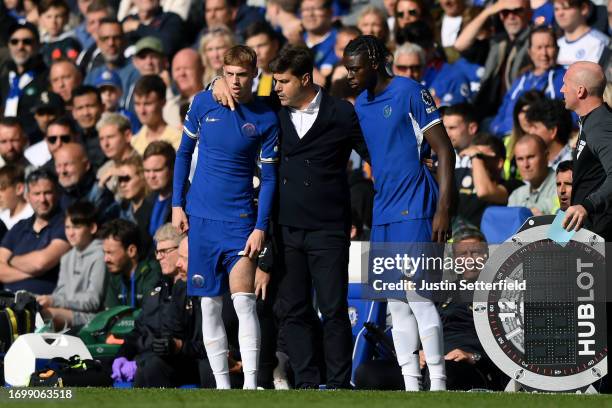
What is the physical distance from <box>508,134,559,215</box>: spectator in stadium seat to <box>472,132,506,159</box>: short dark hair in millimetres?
334

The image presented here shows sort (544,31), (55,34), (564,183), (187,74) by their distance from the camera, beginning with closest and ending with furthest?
1. (564,183)
2. (544,31)
3. (187,74)
4. (55,34)

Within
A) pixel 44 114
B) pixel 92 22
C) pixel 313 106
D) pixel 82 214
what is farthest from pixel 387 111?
pixel 92 22

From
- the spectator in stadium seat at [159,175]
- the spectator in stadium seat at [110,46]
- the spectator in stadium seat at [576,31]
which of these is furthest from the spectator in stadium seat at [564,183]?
the spectator in stadium seat at [110,46]

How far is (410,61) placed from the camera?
1379 centimetres

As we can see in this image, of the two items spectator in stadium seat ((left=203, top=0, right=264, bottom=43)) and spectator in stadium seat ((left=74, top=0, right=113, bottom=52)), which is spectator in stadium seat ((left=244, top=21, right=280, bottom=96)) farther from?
spectator in stadium seat ((left=74, top=0, right=113, bottom=52))

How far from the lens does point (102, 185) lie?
50.1 ft

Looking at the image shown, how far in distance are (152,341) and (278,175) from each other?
2139 mm

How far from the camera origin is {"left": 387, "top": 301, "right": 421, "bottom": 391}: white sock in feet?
30.9

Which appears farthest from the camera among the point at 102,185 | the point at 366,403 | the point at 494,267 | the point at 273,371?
the point at 102,185

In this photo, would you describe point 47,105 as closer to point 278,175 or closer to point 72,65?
point 72,65

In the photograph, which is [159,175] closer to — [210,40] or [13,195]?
[210,40]

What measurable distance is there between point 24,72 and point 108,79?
1.46 m

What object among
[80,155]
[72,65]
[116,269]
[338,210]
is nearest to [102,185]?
[80,155]

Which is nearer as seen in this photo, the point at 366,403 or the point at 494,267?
the point at 366,403
